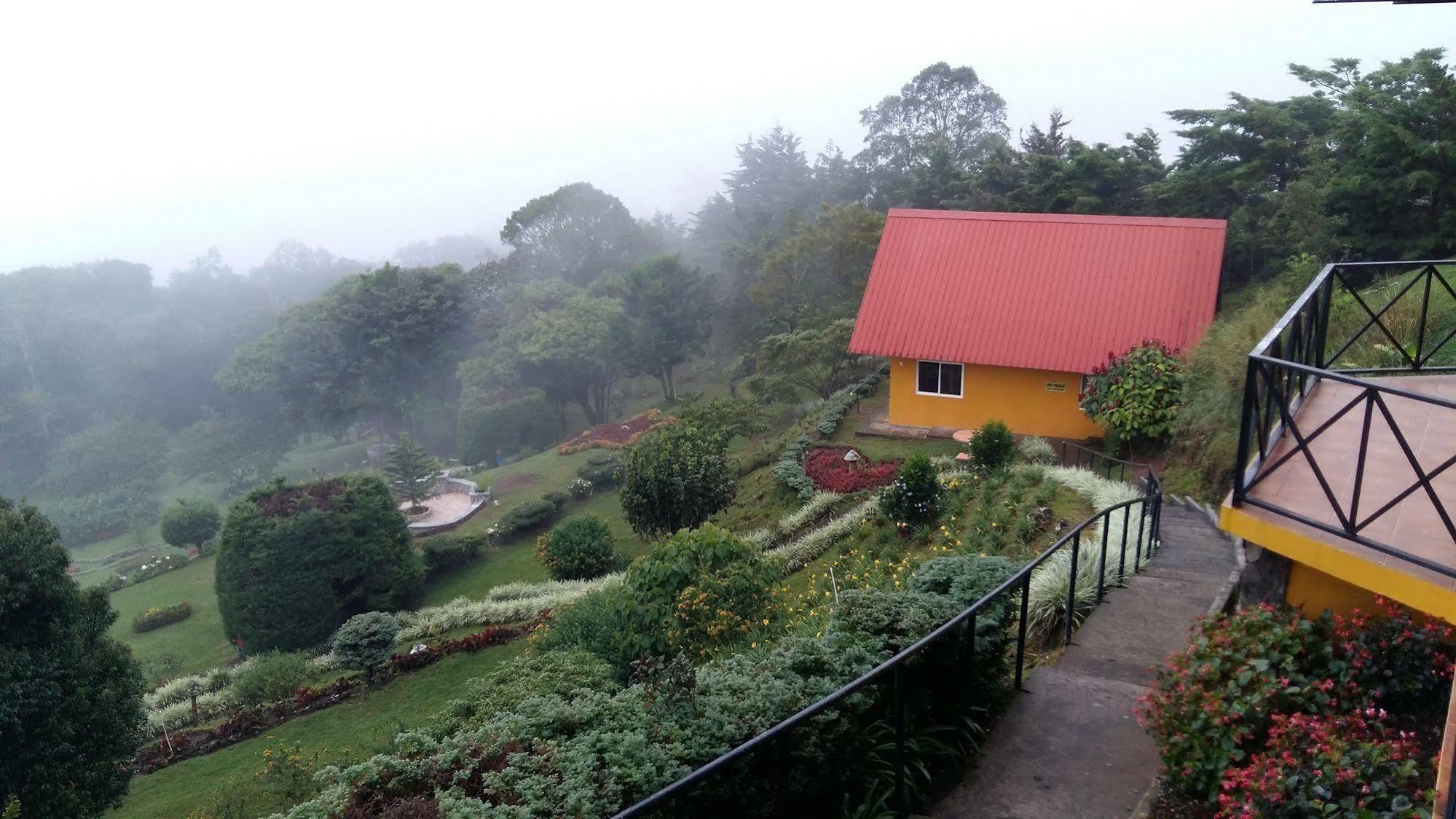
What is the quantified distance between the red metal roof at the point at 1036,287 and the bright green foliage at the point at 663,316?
2187 cm

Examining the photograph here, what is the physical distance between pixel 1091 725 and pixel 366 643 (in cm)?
1351

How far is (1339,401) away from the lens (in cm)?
595

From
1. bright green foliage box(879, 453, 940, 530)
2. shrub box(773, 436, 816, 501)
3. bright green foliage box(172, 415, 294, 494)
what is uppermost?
bright green foliage box(879, 453, 940, 530)

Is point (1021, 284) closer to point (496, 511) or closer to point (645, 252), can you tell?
point (496, 511)

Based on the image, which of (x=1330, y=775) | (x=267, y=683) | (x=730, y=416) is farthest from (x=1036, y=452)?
(x=267, y=683)

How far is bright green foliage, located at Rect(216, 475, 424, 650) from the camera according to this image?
20.2 metres

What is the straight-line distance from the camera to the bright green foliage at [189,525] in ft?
105

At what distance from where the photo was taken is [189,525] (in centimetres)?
3212

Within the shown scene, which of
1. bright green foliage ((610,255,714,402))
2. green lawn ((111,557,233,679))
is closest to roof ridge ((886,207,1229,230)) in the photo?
green lawn ((111,557,233,679))

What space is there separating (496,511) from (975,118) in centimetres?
4063

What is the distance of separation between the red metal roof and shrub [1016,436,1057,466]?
188 centimetres

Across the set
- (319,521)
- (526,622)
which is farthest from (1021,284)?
(319,521)

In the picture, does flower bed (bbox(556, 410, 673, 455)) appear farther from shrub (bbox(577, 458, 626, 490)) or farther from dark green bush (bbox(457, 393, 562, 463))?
dark green bush (bbox(457, 393, 562, 463))

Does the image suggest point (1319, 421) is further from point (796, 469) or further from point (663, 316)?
point (663, 316)
